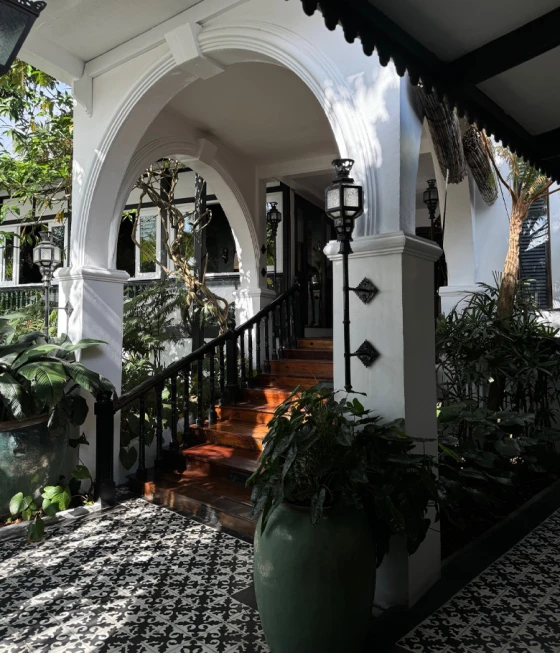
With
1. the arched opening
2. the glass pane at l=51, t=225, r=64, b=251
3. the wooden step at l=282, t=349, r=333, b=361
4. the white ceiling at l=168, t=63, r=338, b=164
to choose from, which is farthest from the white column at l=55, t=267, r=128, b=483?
the glass pane at l=51, t=225, r=64, b=251

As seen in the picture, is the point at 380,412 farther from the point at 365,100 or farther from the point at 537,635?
the point at 365,100

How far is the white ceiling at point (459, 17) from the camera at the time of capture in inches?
86.2

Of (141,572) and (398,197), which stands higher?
(398,197)

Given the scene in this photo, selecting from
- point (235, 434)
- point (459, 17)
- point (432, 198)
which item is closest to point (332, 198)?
point (459, 17)

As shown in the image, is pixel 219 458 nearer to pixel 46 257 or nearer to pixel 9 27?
pixel 46 257

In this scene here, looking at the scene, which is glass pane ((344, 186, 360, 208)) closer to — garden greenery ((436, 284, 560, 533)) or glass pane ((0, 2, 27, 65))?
glass pane ((0, 2, 27, 65))

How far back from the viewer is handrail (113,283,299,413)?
4.64 m

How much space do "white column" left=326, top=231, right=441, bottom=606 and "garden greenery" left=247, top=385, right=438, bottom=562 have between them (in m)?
0.35

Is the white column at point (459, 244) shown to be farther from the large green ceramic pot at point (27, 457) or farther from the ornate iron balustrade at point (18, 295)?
the ornate iron balustrade at point (18, 295)

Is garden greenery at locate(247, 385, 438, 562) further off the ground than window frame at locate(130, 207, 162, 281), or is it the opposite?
window frame at locate(130, 207, 162, 281)

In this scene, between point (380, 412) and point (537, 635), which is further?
point (380, 412)


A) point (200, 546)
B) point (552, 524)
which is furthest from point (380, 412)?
point (552, 524)

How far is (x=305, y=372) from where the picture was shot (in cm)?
615

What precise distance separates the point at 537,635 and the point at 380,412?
1.28 metres
